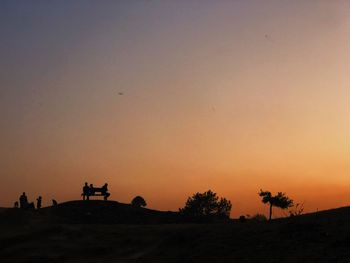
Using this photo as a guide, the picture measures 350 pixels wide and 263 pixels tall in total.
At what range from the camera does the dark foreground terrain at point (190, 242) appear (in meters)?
22.8

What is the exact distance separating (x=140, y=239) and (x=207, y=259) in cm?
648

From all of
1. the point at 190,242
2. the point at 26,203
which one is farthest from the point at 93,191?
the point at 190,242

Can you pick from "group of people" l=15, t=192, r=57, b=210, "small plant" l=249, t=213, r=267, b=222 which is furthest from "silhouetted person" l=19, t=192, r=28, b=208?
"small plant" l=249, t=213, r=267, b=222

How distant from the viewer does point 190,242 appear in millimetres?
26781

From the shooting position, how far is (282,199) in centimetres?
4266

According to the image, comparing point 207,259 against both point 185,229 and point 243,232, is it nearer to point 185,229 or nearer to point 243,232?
point 243,232

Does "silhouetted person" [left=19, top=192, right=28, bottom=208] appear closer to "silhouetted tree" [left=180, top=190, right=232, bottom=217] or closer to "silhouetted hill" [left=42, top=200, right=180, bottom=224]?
"silhouetted hill" [left=42, top=200, right=180, bottom=224]

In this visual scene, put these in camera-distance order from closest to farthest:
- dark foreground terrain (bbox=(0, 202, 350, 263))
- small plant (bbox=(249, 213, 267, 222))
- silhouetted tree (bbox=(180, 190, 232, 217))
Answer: dark foreground terrain (bbox=(0, 202, 350, 263))
small plant (bbox=(249, 213, 267, 222))
silhouetted tree (bbox=(180, 190, 232, 217))

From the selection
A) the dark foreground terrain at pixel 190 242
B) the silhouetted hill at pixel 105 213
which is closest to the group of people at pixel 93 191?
the silhouetted hill at pixel 105 213

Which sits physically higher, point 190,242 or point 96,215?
point 96,215

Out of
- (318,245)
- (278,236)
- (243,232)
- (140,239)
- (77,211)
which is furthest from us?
(77,211)

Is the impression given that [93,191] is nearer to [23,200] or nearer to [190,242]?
[23,200]

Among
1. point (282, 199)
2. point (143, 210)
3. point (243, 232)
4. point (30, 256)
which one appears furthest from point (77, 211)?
point (243, 232)

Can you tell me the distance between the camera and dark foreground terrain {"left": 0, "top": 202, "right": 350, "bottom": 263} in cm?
2283
